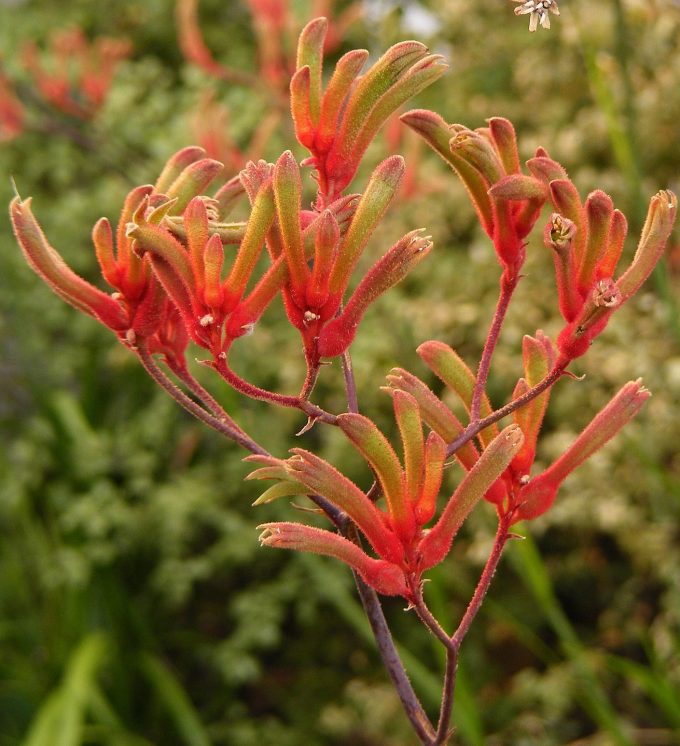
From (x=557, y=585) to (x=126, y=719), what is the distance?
1310 mm

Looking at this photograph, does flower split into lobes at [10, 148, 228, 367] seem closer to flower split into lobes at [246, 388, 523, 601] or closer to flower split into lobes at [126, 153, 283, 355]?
flower split into lobes at [126, 153, 283, 355]

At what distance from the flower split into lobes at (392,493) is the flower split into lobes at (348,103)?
0.61 feet

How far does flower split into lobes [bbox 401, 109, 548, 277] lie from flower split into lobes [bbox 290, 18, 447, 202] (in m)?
0.04

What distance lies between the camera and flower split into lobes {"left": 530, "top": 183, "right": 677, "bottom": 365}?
73 cm

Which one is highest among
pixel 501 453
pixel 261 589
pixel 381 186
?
pixel 381 186

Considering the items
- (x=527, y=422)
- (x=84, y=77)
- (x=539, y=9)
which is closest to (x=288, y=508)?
(x=84, y=77)

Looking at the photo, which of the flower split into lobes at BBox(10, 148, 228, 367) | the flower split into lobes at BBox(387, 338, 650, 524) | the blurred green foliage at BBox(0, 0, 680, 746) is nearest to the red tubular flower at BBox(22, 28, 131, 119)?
the blurred green foliage at BBox(0, 0, 680, 746)

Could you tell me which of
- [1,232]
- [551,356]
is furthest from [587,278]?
[1,232]

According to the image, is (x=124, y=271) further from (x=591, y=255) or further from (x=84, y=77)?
(x=84, y=77)

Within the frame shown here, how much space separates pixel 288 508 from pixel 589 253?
1.67 meters

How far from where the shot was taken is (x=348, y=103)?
81cm

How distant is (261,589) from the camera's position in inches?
115

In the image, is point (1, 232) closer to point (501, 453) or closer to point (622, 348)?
point (622, 348)

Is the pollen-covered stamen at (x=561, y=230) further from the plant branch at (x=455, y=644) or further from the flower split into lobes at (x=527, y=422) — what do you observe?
the plant branch at (x=455, y=644)
